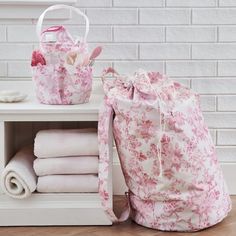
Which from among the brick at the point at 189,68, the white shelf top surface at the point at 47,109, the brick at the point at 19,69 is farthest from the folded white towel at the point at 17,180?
the brick at the point at 189,68

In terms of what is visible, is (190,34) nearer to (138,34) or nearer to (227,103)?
(138,34)

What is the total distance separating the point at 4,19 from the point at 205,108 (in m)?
0.92

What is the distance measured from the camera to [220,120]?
244cm

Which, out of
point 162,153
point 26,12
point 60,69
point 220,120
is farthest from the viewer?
point 220,120

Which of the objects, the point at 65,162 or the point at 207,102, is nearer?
the point at 65,162

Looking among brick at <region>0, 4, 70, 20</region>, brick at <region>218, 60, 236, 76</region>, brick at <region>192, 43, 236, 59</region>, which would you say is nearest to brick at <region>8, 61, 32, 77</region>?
brick at <region>0, 4, 70, 20</region>

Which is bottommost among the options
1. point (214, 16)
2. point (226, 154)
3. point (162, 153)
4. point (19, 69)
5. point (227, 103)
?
point (226, 154)

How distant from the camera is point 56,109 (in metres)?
1.97

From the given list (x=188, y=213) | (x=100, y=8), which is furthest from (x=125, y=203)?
(x=100, y=8)

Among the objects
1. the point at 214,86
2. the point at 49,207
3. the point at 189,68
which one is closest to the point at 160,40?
the point at 189,68

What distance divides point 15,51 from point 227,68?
0.90m

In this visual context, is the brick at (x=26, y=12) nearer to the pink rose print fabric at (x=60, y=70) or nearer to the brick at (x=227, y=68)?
the pink rose print fabric at (x=60, y=70)

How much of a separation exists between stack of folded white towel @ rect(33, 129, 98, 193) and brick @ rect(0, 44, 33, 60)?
51 cm

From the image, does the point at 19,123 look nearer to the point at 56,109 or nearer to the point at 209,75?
the point at 56,109
